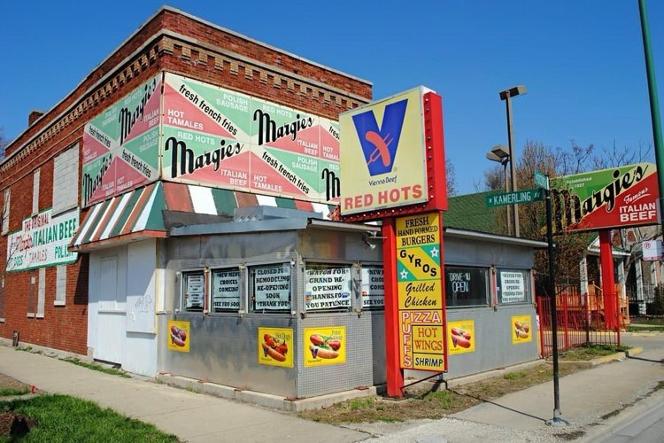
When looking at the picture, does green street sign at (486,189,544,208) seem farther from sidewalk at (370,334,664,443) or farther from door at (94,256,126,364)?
door at (94,256,126,364)

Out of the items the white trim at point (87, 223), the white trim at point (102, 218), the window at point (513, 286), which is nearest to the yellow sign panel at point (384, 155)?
the window at point (513, 286)

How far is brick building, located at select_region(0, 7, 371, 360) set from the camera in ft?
47.0

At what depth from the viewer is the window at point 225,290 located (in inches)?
428

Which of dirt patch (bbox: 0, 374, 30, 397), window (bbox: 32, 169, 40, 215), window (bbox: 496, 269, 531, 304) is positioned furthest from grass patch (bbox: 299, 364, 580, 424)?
window (bbox: 32, 169, 40, 215)

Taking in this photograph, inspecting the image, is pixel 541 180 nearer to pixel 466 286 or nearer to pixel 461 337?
pixel 466 286

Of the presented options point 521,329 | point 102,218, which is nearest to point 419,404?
point 521,329

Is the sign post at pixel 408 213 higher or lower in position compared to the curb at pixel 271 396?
higher

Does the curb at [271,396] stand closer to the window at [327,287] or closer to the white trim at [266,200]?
the window at [327,287]

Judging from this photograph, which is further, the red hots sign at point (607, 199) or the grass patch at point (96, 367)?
the red hots sign at point (607, 199)

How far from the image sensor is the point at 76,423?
26.7ft

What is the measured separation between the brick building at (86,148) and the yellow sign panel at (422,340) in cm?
571

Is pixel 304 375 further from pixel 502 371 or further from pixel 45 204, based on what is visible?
pixel 45 204

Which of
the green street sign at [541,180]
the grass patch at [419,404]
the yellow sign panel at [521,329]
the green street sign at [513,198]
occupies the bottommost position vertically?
the grass patch at [419,404]

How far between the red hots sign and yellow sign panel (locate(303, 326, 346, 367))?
51.0ft
